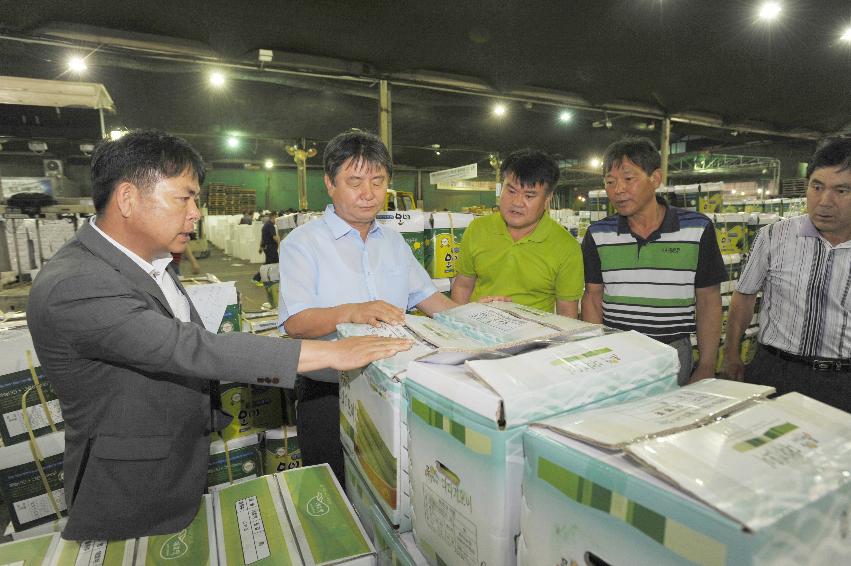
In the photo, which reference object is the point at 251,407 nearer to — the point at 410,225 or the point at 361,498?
the point at 410,225

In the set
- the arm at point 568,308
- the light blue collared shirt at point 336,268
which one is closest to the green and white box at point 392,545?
the light blue collared shirt at point 336,268

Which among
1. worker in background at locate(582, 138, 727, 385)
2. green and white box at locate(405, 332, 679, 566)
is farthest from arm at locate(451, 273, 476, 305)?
green and white box at locate(405, 332, 679, 566)

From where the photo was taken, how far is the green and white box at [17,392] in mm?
2373

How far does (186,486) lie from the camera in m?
1.35

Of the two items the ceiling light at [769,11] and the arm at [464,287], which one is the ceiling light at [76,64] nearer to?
the arm at [464,287]

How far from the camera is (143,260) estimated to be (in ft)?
4.63

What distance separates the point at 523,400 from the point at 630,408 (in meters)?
0.20

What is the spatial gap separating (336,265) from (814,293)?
2.24 m

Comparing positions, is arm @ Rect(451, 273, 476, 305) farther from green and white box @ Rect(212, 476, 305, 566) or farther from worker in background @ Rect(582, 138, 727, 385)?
green and white box @ Rect(212, 476, 305, 566)

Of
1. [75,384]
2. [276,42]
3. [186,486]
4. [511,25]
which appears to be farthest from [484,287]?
[276,42]

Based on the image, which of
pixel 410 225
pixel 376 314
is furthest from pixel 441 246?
pixel 376 314

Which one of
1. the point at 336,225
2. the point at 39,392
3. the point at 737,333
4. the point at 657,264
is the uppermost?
the point at 336,225

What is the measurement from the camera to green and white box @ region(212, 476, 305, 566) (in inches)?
44.6

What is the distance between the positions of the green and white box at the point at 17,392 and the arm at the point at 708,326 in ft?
11.0
